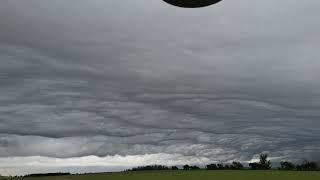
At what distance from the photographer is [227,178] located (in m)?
84.9

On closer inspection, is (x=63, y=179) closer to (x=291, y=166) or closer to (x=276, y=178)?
(x=276, y=178)

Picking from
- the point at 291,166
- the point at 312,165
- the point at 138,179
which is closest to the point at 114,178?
the point at 138,179

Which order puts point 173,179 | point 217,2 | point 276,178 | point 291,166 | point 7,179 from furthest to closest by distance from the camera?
point 291,166
point 276,178
point 173,179
point 7,179
point 217,2

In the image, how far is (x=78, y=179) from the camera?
8412 cm

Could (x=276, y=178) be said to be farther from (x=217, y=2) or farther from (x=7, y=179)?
(x=217, y=2)

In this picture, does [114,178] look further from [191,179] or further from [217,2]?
[217,2]

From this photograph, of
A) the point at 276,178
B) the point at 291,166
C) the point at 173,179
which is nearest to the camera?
the point at 173,179

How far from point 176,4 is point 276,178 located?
86813 millimetres

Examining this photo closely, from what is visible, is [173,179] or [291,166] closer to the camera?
[173,179]

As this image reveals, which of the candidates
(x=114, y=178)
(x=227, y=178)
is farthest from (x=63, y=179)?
(x=227, y=178)

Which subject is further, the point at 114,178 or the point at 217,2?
the point at 114,178

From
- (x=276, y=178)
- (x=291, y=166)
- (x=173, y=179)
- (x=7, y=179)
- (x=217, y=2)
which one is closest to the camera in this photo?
(x=217, y=2)

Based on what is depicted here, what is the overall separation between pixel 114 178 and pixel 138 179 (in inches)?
263

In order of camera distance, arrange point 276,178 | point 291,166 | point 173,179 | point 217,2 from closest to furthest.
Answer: point 217,2 < point 173,179 < point 276,178 < point 291,166
